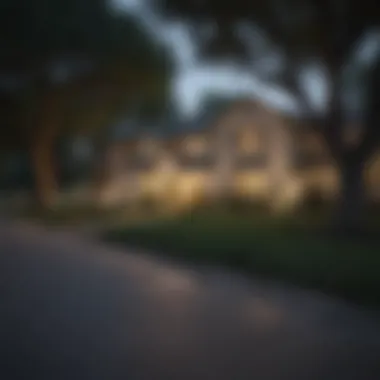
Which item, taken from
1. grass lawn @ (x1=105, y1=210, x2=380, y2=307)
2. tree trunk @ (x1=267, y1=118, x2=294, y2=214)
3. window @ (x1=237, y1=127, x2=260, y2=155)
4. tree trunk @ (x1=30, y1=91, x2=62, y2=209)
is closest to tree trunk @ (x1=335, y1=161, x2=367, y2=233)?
grass lawn @ (x1=105, y1=210, x2=380, y2=307)

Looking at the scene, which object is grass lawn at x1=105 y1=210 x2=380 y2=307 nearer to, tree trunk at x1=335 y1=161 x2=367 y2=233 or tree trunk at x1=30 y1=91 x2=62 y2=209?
tree trunk at x1=335 y1=161 x2=367 y2=233

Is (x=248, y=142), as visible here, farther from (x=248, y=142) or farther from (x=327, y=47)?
(x=327, y=47)

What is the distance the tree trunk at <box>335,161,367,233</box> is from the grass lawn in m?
0.63

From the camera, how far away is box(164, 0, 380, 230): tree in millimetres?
13617

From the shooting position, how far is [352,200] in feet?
50.5

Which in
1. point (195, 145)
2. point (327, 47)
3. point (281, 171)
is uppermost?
point (327, 47)

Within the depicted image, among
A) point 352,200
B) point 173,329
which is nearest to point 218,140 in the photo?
point 352,200

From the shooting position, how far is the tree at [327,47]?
13617 mm

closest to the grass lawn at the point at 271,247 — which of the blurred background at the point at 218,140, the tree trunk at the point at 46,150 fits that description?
the blurred background at the point at 218,140

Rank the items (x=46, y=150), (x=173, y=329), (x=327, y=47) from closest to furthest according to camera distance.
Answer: (x=173, y=329) < (x=327, y=47) < (x=46, y=150)

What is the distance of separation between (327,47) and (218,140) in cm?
539

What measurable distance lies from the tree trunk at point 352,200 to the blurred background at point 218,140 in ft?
0.09

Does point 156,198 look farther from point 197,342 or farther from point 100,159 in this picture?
point 197,342

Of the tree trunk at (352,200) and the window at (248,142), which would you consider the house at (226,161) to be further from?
the tree trunk at (352,200)
